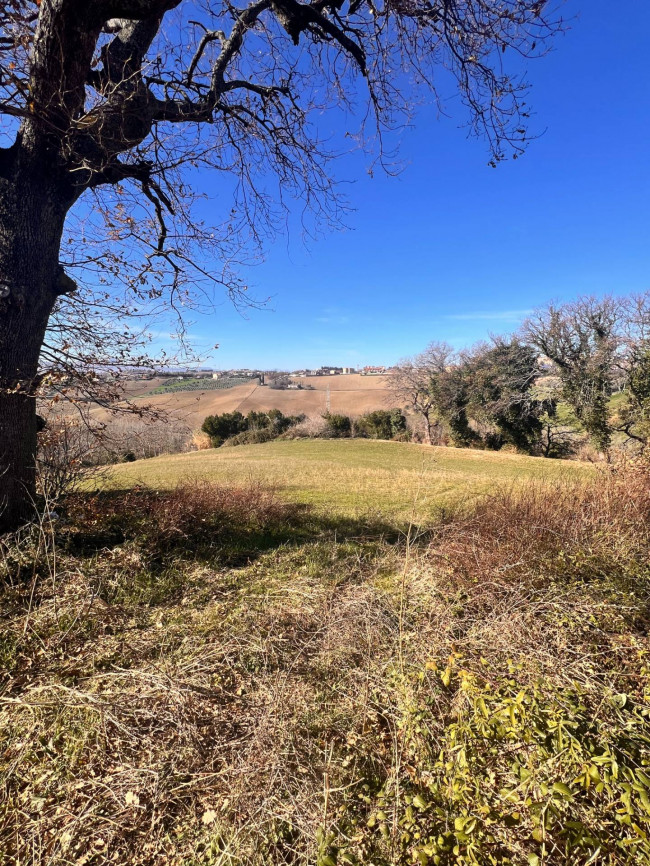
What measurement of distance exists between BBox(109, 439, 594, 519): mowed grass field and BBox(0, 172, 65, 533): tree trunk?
3008mm

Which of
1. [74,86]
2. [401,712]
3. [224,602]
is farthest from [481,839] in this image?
[74,86]

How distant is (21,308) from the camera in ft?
12.3

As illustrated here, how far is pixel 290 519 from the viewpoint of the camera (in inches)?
311

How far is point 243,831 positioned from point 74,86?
564cm

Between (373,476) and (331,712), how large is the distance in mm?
13649

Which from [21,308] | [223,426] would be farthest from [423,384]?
[21,308]

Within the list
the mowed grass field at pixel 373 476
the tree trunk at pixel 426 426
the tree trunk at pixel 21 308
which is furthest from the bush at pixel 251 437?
the tree trunk at pixel 21 308

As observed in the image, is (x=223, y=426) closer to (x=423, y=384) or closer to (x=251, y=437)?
(x=251, y=437)

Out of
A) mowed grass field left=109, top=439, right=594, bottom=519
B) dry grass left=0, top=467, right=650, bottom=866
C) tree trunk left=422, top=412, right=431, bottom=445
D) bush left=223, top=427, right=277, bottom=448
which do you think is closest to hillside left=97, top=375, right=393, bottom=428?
bush left=223, top=427, right=277, bottom=448

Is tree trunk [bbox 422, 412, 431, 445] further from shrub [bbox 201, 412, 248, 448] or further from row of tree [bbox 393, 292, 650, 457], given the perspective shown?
shrub [bbox 201, 412, 248, 448]

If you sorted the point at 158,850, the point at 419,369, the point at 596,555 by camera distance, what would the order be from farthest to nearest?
the point at 419,369
the point at 596,555
the point at 158,850

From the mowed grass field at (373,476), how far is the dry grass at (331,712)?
5.19 feet

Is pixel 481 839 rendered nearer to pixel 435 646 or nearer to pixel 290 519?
pixel 435 646

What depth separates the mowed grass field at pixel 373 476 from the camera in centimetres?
1020
